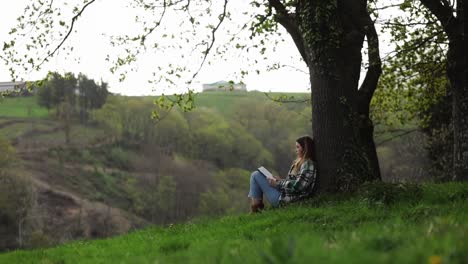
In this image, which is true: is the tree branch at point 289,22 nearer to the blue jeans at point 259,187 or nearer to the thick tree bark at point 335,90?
the thick tree bark at point 335,90

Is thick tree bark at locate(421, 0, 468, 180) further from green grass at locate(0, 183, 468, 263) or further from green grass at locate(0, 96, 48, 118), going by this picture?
green grass at locate(0, 96, 48, 118)

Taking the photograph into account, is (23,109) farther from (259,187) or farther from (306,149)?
(306,149)

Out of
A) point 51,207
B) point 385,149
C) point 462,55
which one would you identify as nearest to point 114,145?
point 51,207

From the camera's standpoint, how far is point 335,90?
42.7 ft

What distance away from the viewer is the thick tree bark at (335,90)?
41.6 ft

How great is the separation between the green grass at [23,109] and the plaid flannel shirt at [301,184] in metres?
158

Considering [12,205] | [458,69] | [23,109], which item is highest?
[458,69]

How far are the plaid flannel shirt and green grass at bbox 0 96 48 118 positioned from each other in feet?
518

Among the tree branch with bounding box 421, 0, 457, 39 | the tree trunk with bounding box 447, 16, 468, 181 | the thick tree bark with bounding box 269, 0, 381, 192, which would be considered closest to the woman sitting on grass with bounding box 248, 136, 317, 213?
the thick tree bark with bounding box 269, 0, 381, 192

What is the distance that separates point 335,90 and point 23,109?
16572 centimetres

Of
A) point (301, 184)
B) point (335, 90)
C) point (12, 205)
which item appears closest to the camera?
point (301, 184)

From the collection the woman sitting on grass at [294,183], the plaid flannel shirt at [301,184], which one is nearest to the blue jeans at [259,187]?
the woman sitting on grass at [294,183]

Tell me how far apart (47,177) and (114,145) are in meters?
29.9

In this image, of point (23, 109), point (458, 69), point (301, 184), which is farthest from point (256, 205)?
point (23, 109)
